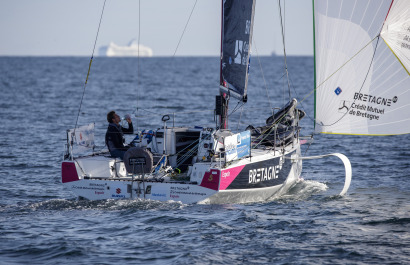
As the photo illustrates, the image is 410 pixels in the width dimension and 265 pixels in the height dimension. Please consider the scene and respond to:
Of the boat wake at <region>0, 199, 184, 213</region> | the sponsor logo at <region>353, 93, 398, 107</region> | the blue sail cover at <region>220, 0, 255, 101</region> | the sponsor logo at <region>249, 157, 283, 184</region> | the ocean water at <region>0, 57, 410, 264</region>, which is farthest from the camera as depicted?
the blue sail cover at <region>220, 0, 255, 101</region>

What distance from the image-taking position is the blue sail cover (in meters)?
14.1

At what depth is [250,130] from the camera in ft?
45.4

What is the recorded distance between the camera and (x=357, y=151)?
2180 centimetres

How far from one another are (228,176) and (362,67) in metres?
4.07

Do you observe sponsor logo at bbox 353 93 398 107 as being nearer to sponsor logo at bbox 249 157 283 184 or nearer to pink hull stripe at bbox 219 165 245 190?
sponsor logo at bbox 249 157 283 184

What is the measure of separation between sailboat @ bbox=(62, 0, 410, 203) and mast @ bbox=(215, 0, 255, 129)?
23 millimetres

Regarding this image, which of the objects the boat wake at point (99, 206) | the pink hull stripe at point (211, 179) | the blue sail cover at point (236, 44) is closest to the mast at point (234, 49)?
the blue sail cover at point (236, 44)

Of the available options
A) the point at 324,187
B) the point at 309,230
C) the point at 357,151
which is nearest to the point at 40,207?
the point at 309,230

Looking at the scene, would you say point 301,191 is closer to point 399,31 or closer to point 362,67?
point 362,67

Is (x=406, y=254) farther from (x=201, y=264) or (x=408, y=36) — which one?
(x=408, y=36)

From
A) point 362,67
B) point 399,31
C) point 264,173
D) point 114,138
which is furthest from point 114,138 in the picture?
point 399,31

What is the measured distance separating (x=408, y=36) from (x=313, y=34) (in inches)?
80.9

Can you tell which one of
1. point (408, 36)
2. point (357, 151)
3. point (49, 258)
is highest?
point (408, 36)

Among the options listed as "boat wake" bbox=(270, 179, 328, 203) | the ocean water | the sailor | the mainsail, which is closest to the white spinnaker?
the mainsail
